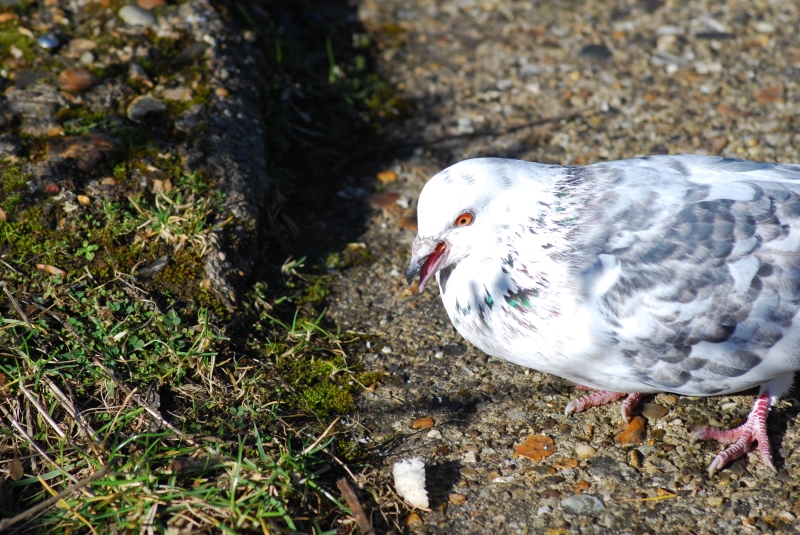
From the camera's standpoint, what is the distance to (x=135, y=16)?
4418 mm

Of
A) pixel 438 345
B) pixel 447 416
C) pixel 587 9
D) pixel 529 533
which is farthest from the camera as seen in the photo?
pixel 587 9

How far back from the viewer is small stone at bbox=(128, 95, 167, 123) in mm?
3883

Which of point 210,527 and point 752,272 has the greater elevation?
point 752,272

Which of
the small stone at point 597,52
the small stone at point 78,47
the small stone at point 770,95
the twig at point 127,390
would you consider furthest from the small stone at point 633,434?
the small stone at point 78,47

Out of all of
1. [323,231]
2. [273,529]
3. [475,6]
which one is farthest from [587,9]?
[273,529]

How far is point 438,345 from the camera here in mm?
3506

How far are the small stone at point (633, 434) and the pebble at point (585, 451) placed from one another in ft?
0.43

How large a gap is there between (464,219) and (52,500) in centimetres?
178

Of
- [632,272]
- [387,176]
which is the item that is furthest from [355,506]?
[387,176]

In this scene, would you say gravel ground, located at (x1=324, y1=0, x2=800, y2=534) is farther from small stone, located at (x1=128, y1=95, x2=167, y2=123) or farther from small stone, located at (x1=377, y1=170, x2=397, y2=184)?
small stone, located at (x1=128, y1=95, x2=167, y2=123)

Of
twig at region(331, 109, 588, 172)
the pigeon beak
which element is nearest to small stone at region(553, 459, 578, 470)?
the pigeon beak

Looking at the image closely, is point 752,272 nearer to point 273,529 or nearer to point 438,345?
point 438,345

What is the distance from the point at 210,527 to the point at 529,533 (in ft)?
3.74

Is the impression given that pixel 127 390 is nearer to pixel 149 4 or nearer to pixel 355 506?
pixel 355 506
